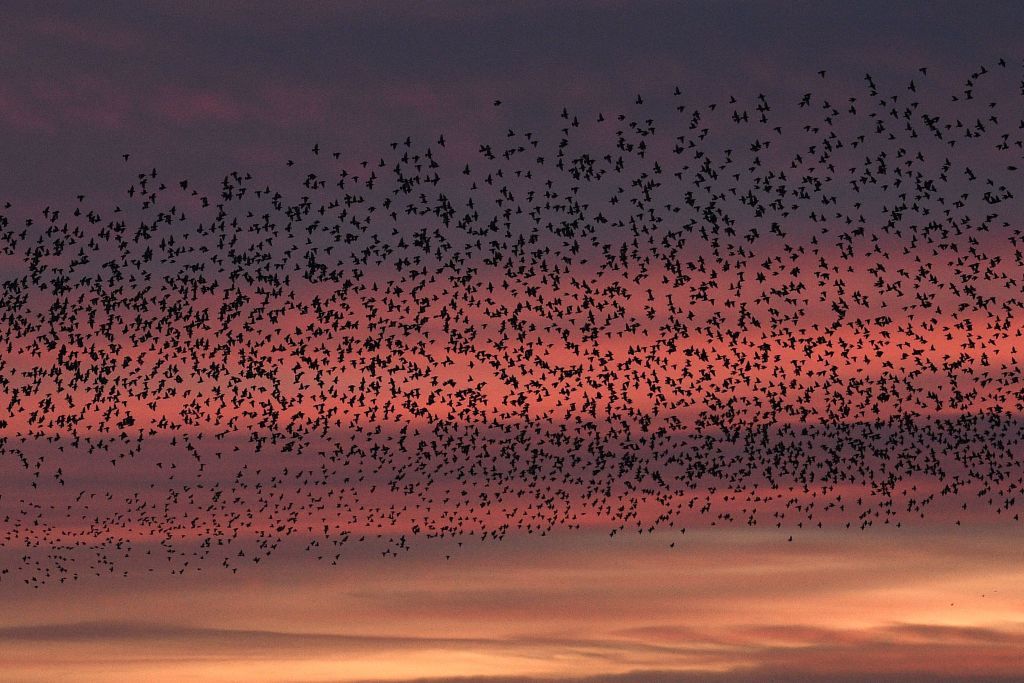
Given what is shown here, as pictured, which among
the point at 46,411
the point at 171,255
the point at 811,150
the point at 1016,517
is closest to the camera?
the point at 811,150

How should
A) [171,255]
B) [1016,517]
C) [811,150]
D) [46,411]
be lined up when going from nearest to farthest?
[811,150] < [1016,517] < [171,255] < [46,411]

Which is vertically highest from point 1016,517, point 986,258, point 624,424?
point 986,258

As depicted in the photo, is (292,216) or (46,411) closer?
(292,216)

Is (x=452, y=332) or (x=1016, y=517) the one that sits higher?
(x=452, y=332)

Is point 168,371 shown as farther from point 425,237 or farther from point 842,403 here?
point 842,403

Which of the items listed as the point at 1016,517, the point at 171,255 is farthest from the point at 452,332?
the point at 1016,517

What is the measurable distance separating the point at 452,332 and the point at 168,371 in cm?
856

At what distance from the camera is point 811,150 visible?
120ft

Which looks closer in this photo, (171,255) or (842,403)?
(171,255)

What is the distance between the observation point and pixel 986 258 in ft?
139

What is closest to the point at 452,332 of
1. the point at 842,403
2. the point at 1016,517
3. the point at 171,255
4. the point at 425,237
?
the point at 425,237

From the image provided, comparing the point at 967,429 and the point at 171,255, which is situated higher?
the point at 171,255

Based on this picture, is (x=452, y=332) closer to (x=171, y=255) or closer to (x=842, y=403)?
(x=171, y=255)

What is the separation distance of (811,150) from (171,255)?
55.8 ft
